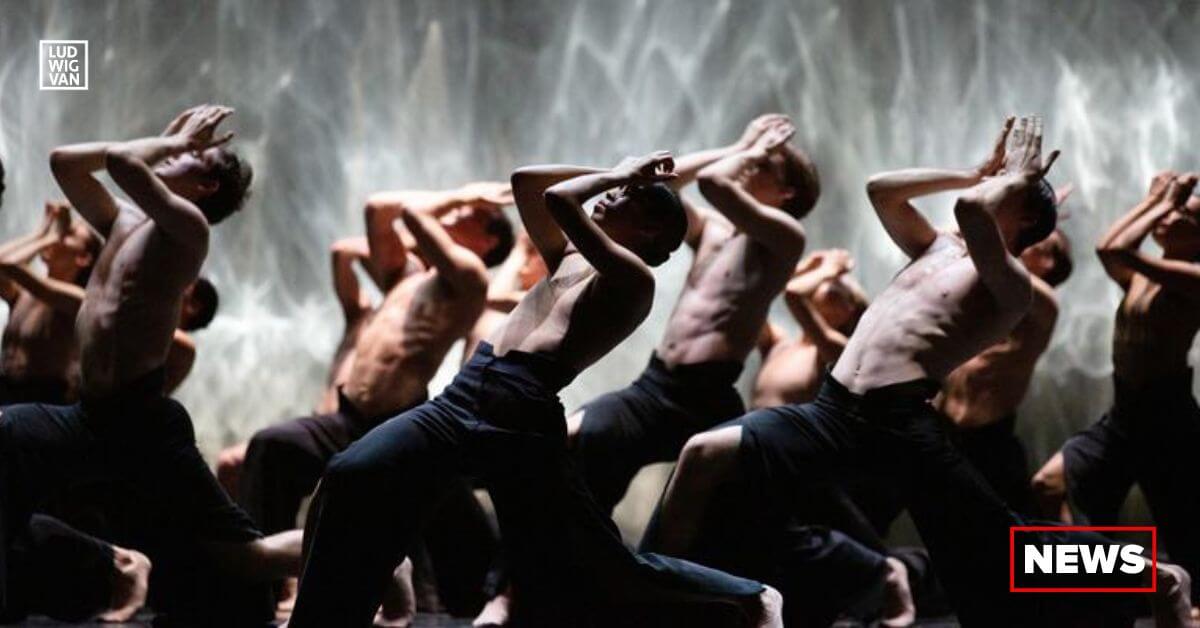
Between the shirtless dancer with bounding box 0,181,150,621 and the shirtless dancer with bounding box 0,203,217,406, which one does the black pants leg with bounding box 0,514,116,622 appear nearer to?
the shirtless dancer with bounding box 0,181,150,621

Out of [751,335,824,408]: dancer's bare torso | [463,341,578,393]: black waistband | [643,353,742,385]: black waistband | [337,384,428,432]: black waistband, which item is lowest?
[337,384,428,432]: black waistband

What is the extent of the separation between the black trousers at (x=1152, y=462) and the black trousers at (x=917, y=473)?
1.58 meters

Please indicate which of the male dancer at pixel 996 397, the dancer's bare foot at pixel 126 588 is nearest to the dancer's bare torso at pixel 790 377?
the male dancer at pixel 996 397

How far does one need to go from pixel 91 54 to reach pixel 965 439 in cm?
413

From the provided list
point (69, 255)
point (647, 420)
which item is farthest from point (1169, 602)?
point (69, 255)

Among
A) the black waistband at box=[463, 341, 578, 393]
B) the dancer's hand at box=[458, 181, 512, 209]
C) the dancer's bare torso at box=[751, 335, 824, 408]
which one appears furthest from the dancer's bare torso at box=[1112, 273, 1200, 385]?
the black waistband at box=[463, 341, 578, 393]

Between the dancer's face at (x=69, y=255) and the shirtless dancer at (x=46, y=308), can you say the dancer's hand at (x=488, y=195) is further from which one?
the dancer's face at (x=69, y=255)

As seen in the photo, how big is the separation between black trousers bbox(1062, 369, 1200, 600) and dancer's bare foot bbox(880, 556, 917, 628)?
1.01 metres

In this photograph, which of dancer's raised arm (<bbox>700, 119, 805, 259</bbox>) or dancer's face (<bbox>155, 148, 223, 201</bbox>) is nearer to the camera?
dancer's face (<bbox>155, 148, 223, 201</bbox>)

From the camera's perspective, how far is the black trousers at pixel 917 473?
15.7 ft

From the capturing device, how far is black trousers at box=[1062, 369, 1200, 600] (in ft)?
21.1

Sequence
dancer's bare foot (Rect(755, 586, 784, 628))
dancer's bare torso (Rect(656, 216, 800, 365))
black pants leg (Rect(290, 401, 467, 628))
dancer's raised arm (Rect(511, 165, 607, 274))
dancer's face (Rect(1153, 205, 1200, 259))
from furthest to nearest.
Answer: dancer's face (Rect(1153, 205, 1200, 259))
dancer's bare torso (Rect(656, 216, 800, 365))
dancer's raised arm (Rect(511, 165, 607, 274))
dancer's bare foot (Rect(755, 586, 784, 628))
black pants leg (Rect(290, 401, 467, 628))

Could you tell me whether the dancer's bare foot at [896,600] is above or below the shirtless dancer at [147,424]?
below

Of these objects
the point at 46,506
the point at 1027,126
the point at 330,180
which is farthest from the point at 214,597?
the point at 330,180
